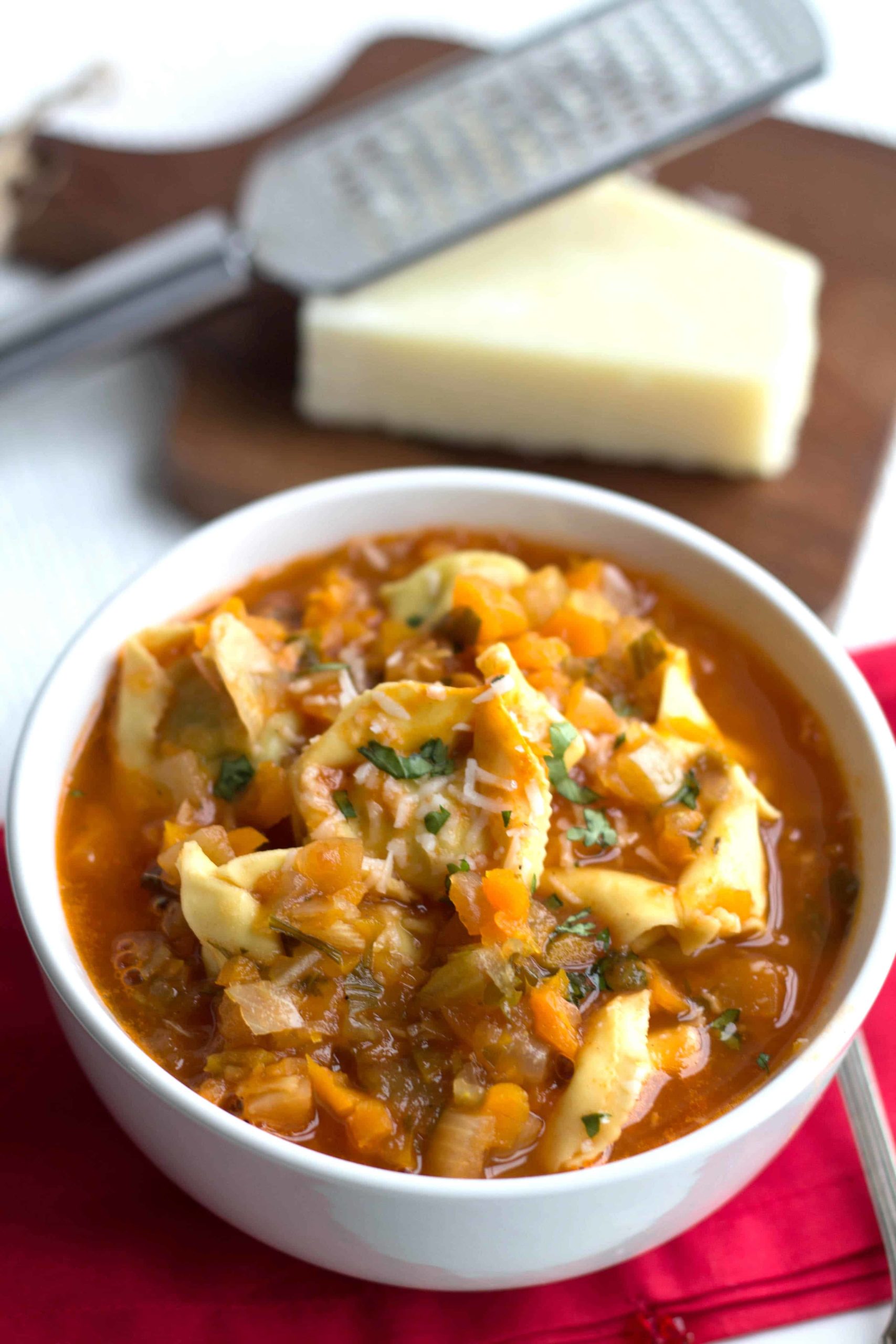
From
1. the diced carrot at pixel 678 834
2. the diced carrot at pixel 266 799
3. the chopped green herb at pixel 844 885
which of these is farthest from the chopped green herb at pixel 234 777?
the chopped green herb at pixel 844 885

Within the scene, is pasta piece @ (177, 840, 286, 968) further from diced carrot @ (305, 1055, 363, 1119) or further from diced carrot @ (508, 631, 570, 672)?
diced carrot @ (508, 631, 570, 672)

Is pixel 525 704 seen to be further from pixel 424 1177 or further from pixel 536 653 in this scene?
pixel 424 1177

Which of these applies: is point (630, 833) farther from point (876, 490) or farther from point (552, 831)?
point (876, 490)

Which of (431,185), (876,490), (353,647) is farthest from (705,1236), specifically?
(431,185)

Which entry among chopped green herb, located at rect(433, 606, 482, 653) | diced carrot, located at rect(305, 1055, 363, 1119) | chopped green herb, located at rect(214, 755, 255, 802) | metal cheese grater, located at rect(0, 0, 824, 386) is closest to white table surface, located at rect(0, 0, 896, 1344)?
metal cheese grater, located at rect(0, 0, 824, 386)

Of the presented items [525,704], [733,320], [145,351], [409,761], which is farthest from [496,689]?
[145,351]

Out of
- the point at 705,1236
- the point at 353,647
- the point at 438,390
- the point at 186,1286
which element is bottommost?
the point at 705,1236
